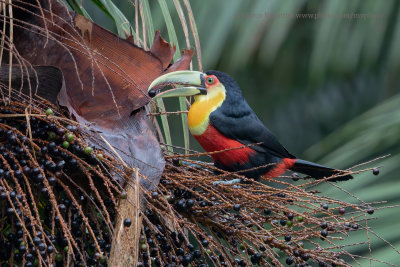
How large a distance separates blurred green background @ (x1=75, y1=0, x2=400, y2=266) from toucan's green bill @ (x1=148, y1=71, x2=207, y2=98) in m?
0.71

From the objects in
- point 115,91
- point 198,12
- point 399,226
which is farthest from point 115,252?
point 198,12

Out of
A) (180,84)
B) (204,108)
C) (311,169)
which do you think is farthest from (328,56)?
(180,84)

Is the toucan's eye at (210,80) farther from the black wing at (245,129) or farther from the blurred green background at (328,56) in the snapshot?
the blurred green background at (328,56)

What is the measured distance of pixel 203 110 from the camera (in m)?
1.55

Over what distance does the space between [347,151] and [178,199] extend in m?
1.28

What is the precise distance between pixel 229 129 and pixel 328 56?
1.19 metres

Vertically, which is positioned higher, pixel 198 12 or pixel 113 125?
pixel 198 12

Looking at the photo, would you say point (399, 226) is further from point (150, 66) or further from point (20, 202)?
point (20, 202)

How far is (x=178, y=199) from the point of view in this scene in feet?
3.66

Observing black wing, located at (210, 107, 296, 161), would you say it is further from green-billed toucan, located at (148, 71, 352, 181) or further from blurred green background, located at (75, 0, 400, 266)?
blurred green background, located at (75, 0, 400, 266)

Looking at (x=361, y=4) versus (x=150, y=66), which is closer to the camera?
(x=150, y=66)

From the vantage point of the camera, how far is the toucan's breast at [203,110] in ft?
5.07

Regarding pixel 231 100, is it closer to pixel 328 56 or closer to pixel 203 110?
Result: pixel 203 110

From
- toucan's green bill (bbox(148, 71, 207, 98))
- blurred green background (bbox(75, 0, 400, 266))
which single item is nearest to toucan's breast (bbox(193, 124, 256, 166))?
toucan's green bill (bbox(148, 71, 207, 98))
